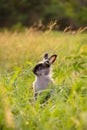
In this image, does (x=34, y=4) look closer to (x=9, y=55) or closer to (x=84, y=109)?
(x=9, y=55)

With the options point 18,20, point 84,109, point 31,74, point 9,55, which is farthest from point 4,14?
point 84,109

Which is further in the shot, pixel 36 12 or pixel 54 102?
pixel 36 12

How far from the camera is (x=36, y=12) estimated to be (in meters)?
39.1

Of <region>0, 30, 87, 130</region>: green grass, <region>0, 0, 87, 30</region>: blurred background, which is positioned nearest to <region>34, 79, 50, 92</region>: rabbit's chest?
<region>0, 30, 87, 130</region>: green grass

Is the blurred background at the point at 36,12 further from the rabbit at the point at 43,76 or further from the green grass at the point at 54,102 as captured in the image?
the rabbit at the point at 43,76

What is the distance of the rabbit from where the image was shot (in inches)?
273

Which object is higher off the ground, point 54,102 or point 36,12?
point 54,102

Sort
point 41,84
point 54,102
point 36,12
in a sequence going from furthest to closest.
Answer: point 36,12, point 41,84, point 54,102

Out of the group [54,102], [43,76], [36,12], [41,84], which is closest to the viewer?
[54,102]

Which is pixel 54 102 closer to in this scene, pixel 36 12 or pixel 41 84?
pixel 41 84

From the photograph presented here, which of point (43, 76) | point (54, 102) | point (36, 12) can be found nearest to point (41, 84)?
point (43, 76)

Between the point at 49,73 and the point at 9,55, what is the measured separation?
19.0 feet

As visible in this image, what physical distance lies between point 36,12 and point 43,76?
105ft

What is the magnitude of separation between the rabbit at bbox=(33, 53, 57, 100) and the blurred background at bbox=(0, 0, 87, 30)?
30295 mm
